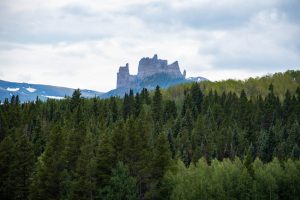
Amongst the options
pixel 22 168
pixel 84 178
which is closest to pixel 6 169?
pixel 22 168

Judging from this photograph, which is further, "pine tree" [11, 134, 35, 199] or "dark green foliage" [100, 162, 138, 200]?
"pine tree" [11, 134, 35, 199]

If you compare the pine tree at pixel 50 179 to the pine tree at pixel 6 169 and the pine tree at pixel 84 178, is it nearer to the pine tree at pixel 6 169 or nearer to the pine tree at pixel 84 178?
the pine tree at pixel 84 178

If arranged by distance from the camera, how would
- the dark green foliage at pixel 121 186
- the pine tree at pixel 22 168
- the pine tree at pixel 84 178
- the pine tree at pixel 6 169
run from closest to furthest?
the dark green foliage at pixel 121 186 → the pine tree at pixel 84 178 → the pine tree at pixel 6 169 → the pine tree at pixel 22 168

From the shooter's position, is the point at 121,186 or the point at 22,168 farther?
the point at 22,168

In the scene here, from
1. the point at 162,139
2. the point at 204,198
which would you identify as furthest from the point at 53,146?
the point at 204,198

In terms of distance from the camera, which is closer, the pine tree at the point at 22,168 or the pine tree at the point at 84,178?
the pine tree at the point at 84,178

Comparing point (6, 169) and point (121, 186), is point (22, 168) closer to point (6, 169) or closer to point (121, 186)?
point (6, 169)

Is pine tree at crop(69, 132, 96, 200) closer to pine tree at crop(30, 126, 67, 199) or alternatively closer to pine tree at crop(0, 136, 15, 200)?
pine tree at crop(30, 126, 67, 199)

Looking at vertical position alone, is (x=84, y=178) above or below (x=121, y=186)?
above

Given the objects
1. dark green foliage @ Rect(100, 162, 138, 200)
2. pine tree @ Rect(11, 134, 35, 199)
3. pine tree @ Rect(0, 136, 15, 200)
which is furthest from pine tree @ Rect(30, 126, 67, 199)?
dark green foliage @ Rect(100, 162, 138, 200)

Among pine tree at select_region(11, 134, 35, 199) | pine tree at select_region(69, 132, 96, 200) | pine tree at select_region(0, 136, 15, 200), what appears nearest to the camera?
pine tree at select_region(69, 132, 96, 200)

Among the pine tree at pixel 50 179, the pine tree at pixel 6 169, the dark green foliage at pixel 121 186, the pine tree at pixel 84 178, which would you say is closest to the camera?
the dark green foliage at pixel 121 186

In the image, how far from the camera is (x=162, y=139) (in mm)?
62250

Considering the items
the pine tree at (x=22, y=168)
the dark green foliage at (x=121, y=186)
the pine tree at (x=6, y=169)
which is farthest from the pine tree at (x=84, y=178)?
the pine tree at (x=6, y=169)
